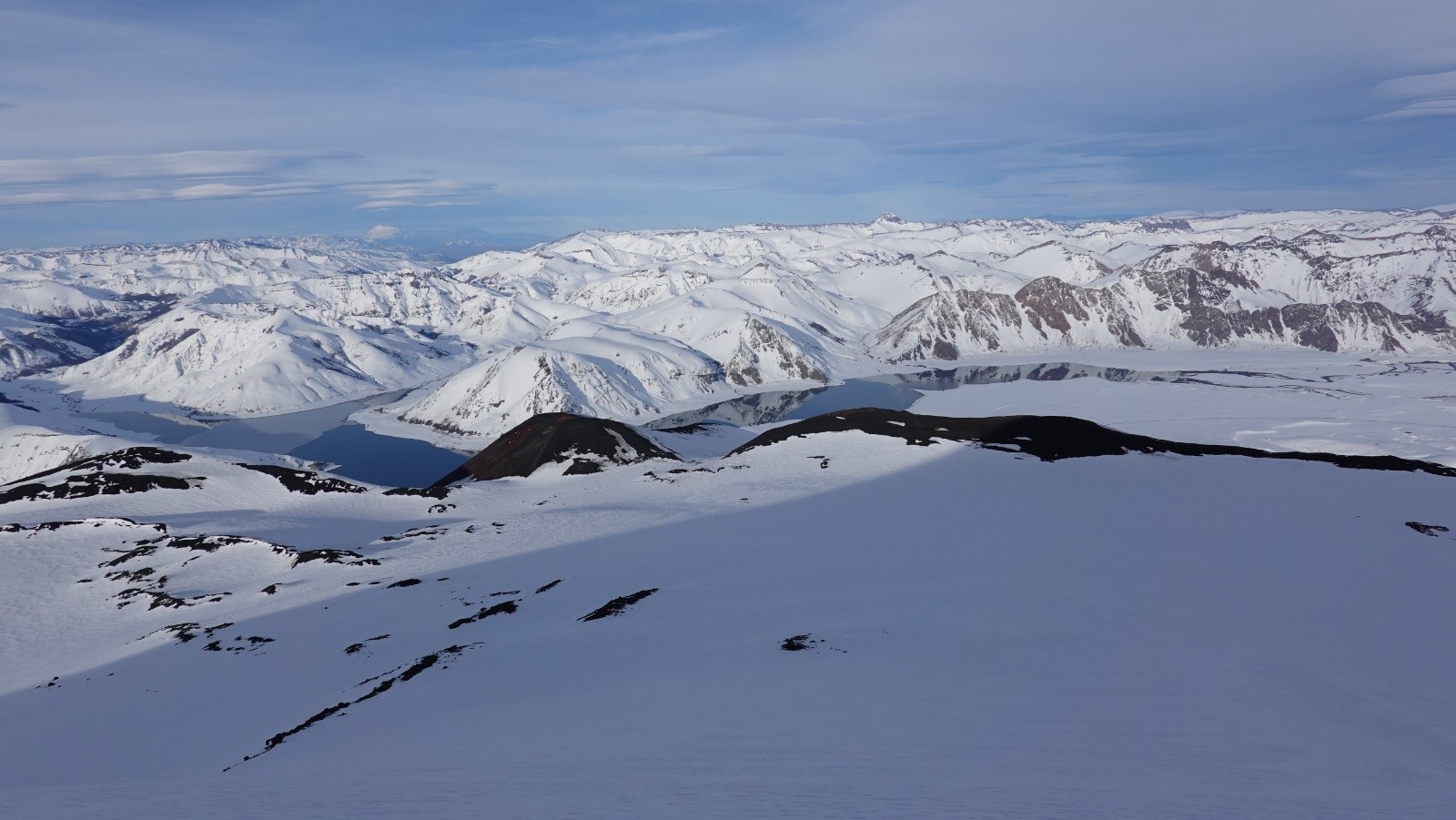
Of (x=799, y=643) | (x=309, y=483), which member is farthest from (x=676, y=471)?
(x=799, y=643)

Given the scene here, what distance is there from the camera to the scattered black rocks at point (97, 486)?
2443 inches

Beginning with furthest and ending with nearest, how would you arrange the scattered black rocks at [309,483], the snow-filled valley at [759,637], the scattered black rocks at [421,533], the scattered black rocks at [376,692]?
1. the scattered black rocks at [309,483]
2. the scattered black rocks at [421,533]
3. the scattered black rocks at [376,692]
4. the snow-filled valley at [759,637]

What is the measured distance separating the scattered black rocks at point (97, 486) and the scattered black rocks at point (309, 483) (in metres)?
6.32

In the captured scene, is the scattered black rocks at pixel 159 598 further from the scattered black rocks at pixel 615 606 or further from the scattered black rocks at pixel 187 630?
the scattered black rocks at pixel 615 606

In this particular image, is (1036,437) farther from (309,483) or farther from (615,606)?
(309,483)

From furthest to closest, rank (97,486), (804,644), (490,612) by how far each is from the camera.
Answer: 1. (97,486)
2. (490,612)
3. (804,644)

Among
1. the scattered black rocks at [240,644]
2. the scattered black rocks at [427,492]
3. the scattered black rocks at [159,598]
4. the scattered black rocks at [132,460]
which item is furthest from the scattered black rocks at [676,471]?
the scattered black rocks at [132,460]

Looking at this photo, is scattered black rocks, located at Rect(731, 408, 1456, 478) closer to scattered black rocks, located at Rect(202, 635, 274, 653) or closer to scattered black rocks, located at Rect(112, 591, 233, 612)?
scattered black rocks, located at Rect(112, 591, 233, 612)

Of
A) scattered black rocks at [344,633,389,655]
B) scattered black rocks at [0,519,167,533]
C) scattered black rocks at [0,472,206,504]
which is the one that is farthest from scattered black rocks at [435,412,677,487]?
scattered black rocks at [344,633,389,655]

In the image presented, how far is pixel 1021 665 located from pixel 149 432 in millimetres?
242139

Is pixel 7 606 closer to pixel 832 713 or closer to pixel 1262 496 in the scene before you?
pixel 832 713

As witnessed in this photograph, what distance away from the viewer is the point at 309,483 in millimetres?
63625

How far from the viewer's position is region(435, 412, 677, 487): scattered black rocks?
6919cm

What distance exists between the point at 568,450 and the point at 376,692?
1921 inches
